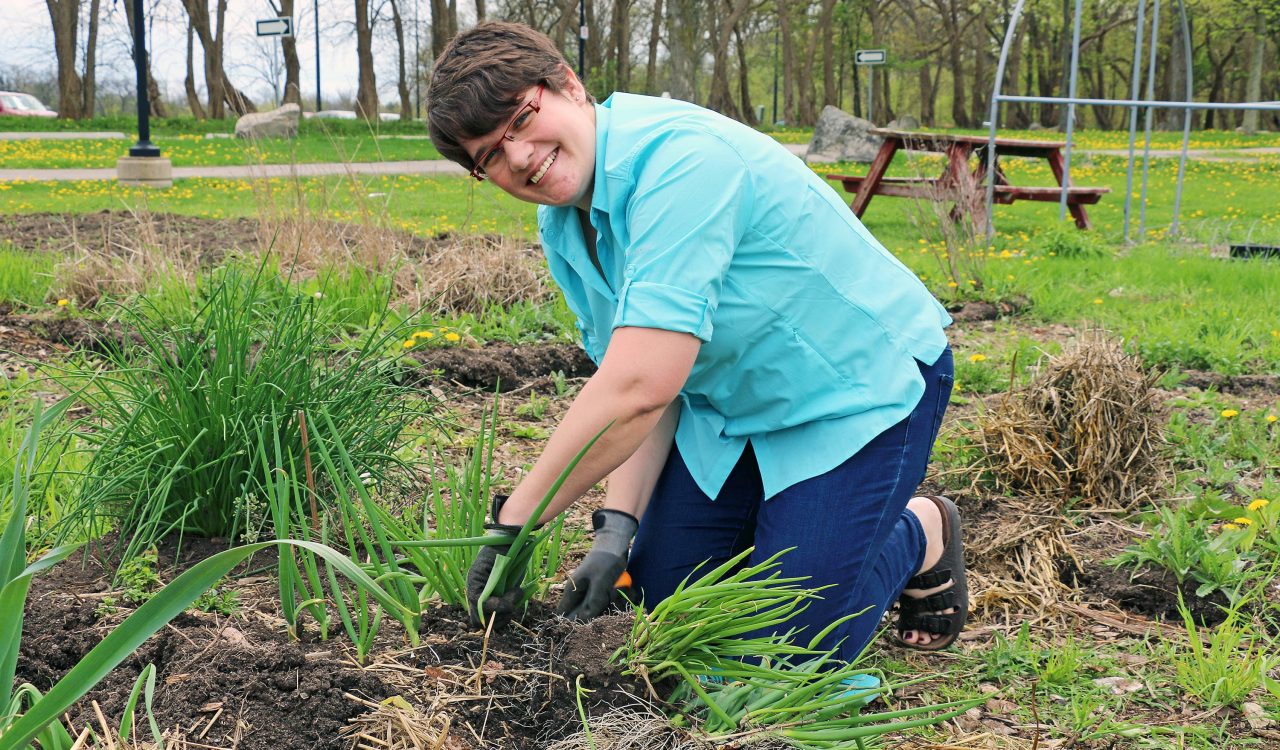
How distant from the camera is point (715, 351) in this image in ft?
6.98

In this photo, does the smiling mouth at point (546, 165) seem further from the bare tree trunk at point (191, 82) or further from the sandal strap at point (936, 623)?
the bare tree trunk at point (191, 82)

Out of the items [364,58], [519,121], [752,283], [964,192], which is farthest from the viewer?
[364,58]

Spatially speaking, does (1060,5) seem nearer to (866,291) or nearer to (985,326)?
(985,326)

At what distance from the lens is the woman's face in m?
1.93

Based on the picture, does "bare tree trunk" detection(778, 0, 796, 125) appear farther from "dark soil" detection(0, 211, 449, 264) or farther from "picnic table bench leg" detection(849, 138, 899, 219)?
"dark soil" detection(0, 211, 449, 264)

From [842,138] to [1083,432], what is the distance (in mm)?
14494

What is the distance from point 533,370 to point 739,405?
219 centimetres

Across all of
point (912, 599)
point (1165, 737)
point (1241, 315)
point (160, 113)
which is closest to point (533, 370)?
point (912, 599)

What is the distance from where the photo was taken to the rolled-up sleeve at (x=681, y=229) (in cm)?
180

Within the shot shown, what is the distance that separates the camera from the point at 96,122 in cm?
2542

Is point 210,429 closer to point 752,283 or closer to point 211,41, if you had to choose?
point 752,283

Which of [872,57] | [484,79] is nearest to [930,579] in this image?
[484,79]

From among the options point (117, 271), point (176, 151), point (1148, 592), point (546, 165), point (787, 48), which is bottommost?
point (1148, 592)

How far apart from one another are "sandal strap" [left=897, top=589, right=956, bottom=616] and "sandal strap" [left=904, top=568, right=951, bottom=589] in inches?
0.9
